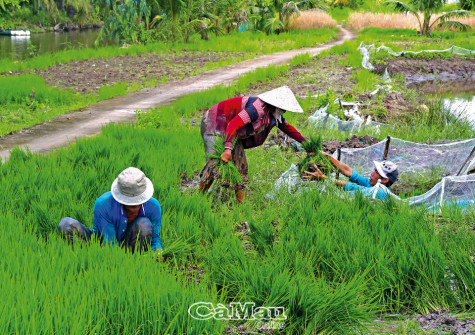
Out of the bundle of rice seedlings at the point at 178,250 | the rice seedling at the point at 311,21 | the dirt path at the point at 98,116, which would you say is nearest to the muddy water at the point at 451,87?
the dirt path at the point at 98,116

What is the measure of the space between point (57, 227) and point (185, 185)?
6.34 ft

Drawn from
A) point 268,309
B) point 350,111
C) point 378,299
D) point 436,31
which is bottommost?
point 436,31

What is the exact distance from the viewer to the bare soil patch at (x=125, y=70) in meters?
11.6

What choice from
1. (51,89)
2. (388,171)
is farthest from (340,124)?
(51,89)

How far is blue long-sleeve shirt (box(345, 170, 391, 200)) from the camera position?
13.5 ft

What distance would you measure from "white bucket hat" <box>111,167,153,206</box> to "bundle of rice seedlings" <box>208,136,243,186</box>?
104 cm

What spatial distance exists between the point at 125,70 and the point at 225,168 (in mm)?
9970

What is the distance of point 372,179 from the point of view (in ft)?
14.8

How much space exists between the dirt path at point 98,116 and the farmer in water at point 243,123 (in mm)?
2548

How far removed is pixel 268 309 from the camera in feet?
8.21

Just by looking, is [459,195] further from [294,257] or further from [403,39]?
[403,39]

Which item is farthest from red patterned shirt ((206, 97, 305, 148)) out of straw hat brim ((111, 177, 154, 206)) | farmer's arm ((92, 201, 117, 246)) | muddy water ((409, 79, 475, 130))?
muddy water ((409, 79, 475, 130))

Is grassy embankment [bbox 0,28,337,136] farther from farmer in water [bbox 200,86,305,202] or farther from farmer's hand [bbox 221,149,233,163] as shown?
farmer's hand [bbox 221,149,233,163]

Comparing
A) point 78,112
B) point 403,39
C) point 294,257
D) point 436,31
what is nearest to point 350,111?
point 78,112
